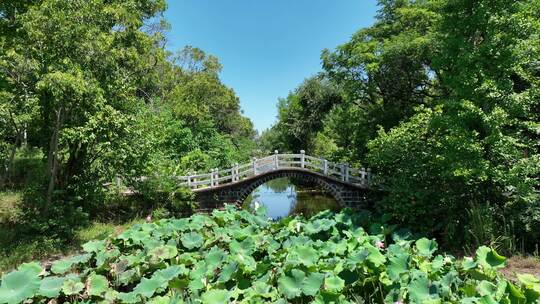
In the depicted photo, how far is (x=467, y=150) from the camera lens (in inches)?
381

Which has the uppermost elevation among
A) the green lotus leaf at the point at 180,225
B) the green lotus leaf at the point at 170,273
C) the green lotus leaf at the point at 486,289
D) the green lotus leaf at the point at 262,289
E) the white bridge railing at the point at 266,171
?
the white bridge railing at the point at 266,171

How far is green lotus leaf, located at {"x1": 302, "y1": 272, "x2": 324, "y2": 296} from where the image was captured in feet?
16.2

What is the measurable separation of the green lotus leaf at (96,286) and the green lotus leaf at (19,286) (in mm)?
685

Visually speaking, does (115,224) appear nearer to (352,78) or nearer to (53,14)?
(53,14)

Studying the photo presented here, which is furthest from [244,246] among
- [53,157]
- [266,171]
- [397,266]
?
[266,171]

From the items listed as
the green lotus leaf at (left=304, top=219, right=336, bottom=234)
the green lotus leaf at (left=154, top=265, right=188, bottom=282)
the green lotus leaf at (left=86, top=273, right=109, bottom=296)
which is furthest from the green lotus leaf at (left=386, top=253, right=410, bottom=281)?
the green lotus leaf at (left=86, top=273, right=109, bottom=296)

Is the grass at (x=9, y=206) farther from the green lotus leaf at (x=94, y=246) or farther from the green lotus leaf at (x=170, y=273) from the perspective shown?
the green lotus leaf at (x=170, y=273)

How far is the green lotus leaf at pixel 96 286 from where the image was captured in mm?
5527

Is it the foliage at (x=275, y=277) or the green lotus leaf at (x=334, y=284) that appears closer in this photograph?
the foliage at (x=275, y=277)

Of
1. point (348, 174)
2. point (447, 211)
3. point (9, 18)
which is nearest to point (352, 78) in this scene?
point (348, 174)

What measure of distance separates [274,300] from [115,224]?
10685 millimetres

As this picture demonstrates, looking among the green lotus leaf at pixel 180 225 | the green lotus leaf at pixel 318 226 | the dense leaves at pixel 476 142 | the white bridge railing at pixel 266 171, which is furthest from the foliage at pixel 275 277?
the white bridge railing at pixel 266 171

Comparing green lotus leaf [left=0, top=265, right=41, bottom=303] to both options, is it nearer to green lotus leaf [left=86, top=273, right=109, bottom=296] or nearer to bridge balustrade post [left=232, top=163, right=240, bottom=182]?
green lotus leaf [left=86, top=273, right=109, bottom=296]

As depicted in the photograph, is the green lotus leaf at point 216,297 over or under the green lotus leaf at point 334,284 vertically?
under
